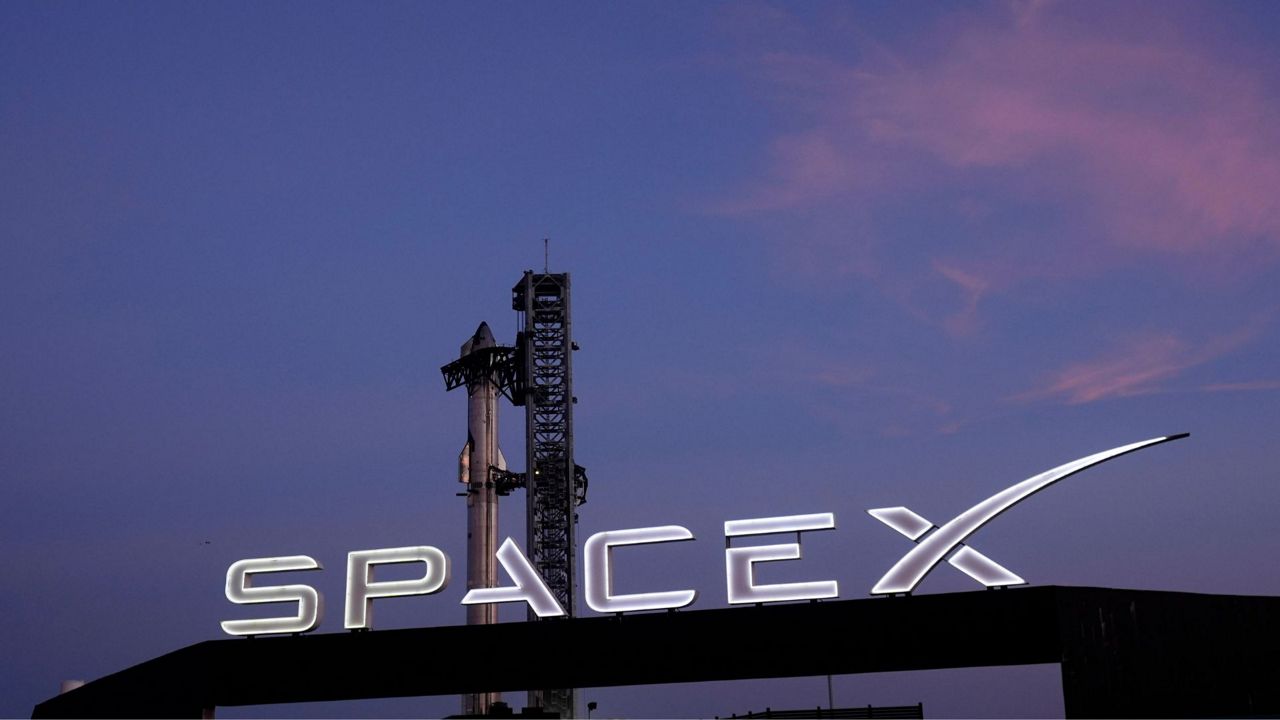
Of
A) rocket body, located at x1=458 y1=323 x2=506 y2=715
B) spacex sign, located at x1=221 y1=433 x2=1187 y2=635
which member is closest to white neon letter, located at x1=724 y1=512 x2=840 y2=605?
spacex sign, located at x1=221 y1=433 x2=1187 y2=635

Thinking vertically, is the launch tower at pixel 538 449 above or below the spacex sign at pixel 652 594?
above

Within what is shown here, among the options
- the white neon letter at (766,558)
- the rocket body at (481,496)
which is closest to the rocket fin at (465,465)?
the rocket body at (481,496)

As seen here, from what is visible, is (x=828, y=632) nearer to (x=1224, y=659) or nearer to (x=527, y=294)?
(x=1224, y=659)

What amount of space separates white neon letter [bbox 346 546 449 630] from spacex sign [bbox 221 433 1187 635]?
24 mm

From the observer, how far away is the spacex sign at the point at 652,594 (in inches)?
1341

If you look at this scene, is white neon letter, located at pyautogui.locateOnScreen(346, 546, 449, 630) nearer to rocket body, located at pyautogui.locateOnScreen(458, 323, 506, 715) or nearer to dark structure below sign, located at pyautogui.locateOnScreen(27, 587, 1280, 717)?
dark structure below sign, located at pyautogui.locateOnScreen(27, 587, 1280, 717)

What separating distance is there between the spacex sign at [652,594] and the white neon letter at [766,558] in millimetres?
23

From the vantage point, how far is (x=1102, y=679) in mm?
32094

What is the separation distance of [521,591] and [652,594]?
11.2 feet

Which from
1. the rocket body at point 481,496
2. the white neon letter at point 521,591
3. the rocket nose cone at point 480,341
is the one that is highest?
the rocket nose cone at point 480,341

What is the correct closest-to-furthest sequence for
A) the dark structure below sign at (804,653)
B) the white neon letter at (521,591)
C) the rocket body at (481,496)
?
the dark structure below sign at (804,653), the white neon letter at (521,591), the rocket body at (481,496)

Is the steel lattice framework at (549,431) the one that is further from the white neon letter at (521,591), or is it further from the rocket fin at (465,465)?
the white neon letter at (521,591)

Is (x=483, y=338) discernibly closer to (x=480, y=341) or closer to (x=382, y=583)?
(x=480, y=341)

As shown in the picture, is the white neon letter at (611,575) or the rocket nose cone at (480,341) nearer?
the white neon letter at (611,575)
